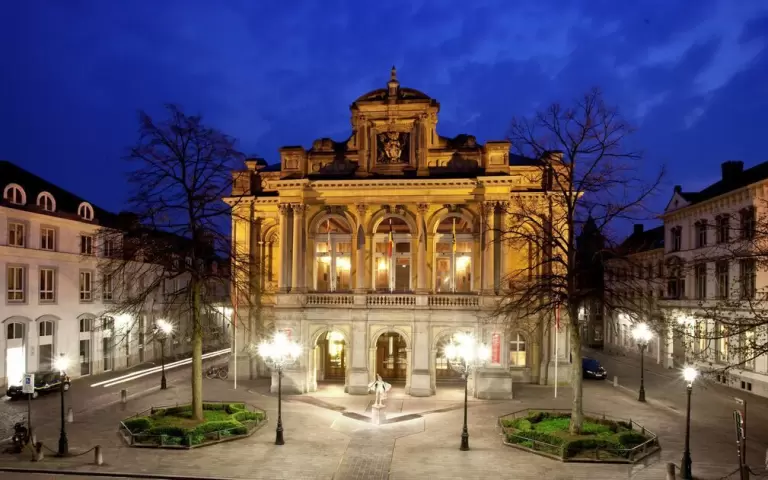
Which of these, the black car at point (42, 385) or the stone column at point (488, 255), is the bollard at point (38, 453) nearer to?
the black car at point (42, 385)

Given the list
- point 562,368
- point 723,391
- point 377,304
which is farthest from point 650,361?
point 377,304

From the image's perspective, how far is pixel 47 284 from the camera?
4022cm

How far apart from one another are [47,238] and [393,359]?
26.4 metres

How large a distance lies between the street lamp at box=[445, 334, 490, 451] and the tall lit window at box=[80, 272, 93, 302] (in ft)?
93.5

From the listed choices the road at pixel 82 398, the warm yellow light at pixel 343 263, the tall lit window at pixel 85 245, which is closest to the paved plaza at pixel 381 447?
the road at pixel 82 398

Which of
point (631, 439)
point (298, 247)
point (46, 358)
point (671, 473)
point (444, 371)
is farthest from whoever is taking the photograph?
point (444, 371)

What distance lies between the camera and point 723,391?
39.2 metres

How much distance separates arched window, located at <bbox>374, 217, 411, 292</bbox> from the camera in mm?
39000

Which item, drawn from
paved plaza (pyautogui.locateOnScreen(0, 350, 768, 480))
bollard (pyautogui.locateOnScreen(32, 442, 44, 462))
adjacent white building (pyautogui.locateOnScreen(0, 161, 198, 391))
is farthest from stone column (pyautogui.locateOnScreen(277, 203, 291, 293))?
bollard (pyautogui.locateOnScreen(32, 442, 44, 462))

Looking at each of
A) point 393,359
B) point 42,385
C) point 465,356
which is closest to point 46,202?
point 42,385

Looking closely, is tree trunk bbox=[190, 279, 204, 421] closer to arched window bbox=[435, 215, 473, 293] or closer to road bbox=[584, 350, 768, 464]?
arched window bbox=[435, 215, 473, 293]

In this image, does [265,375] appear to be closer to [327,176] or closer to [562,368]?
[327,176]

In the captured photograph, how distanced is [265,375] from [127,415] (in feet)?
44.6

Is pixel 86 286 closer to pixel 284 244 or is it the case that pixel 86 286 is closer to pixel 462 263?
pixel 284 244
